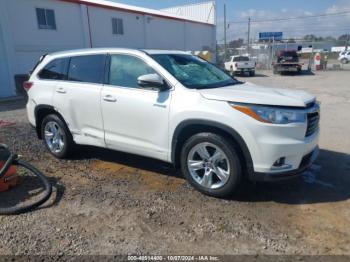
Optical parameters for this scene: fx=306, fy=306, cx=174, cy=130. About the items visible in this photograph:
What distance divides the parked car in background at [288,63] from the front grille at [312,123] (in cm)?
2317

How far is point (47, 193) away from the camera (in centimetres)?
391

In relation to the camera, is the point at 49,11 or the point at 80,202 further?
the point at 49,11

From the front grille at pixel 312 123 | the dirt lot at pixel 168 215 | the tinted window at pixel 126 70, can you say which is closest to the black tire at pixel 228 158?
the dirt lot at pixel 168 215

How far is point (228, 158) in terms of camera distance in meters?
3.58

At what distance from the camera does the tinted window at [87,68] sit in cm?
462

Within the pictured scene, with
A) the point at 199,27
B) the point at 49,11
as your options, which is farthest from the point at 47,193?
the point at 199,27

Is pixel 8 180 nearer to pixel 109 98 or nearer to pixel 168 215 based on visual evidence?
pixel 109 98

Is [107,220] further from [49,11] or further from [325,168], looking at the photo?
[49,11]

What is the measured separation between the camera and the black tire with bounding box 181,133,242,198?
11.6ft

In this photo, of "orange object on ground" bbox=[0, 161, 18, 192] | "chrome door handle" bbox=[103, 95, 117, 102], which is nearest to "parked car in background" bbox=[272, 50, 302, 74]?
"chrome door handle" bbox=[103, 95, 117, 102]

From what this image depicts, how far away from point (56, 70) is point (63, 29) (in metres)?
14.6

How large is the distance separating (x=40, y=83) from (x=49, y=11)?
563 inches

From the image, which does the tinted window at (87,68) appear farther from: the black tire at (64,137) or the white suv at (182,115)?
the black tire at (64,137)

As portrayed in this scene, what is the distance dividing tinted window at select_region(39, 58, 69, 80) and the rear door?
107 millimetres
